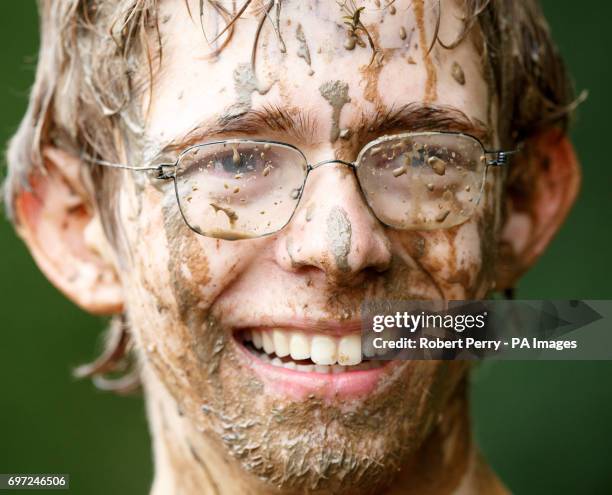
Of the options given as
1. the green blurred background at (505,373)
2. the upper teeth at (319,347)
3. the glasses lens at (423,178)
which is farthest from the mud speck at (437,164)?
the green blurred background at (505,373)

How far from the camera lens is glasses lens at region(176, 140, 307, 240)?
1.83 meters

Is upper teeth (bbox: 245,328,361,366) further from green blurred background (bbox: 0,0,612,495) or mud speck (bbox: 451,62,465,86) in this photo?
green blurred background (bbox: 0,0,612,495)

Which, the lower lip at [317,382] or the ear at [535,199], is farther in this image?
the ear at [535,199]

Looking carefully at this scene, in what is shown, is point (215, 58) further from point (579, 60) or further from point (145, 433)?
point (145, 433)

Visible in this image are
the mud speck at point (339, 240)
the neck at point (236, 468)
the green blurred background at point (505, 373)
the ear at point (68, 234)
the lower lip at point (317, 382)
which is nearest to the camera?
the mud speck at point (339, 240)

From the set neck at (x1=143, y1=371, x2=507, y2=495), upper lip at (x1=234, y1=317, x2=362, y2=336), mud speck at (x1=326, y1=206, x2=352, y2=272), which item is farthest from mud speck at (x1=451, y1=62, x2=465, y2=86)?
neck at (x1=143, y1=371, x2=507, y2=495)

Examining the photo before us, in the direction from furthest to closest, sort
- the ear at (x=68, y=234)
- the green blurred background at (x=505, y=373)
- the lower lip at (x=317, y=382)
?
the green blurred background at (x=505, y=373)
the ear at (x=68, y=234)
the lower lip at (x=317, y=382)

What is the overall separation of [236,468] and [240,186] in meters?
0.56

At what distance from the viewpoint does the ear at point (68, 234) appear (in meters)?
2.26

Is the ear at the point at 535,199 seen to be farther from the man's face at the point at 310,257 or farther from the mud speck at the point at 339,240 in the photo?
the mud speck at the point at 339,240

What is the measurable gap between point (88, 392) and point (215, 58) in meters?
2.36

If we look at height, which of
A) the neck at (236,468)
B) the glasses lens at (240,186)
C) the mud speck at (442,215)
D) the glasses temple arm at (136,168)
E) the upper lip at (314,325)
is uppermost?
the glasses temple arm at (136,168)

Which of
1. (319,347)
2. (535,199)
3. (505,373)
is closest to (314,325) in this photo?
(319,347)

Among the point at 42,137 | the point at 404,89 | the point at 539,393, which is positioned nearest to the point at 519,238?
the point at 404,89
